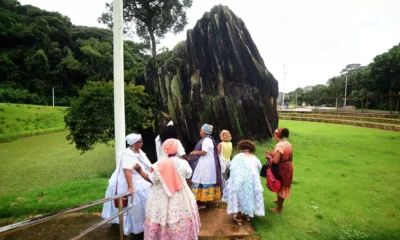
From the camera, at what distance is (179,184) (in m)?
2.81

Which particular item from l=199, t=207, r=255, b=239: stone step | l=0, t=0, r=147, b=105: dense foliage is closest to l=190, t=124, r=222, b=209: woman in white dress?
l=199, t=207, r=255, b=239: stone step

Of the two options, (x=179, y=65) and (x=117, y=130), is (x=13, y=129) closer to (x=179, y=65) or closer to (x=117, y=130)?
(x=179, y=65)

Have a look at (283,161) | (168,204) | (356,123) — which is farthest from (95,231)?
(356,123)

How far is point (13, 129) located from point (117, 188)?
19985 mm

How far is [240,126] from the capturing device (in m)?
11.3

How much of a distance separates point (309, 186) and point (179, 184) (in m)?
4.73

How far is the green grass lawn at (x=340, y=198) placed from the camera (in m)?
3.91

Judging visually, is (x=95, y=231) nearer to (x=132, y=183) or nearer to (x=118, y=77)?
(x=132, y=183)

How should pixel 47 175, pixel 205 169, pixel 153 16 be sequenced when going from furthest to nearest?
pixel 153 16 < pixel 47 175 < pixel 205 169

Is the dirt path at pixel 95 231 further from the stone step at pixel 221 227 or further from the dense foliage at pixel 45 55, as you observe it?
the dense foliage at pixel 45 55

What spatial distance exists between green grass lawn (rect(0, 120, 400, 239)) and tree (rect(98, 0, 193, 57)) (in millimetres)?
14305

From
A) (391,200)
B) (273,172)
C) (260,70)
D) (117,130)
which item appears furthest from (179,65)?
(391,200)

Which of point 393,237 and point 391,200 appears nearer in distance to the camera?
point 393,237

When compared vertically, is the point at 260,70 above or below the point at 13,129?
above
